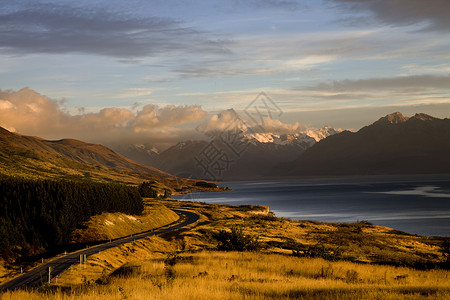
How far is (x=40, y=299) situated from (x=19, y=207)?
1565 inches

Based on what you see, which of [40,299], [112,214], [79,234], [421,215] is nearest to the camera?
[40,299]

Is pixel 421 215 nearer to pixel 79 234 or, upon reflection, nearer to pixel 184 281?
pixel 79 234

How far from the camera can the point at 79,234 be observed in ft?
192

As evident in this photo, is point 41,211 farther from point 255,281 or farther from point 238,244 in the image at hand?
point 255,281

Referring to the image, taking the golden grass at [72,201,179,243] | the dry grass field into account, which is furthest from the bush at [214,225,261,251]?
the golden grass at [72,201,179,243]

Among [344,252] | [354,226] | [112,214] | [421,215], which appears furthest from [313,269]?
[421,215]

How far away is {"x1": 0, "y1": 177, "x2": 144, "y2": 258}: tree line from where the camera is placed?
1891 inches

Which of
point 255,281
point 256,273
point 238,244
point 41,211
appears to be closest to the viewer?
point 255,281

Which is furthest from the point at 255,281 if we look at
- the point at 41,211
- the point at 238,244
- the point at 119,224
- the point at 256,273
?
the point at 119,224

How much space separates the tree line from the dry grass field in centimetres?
1099

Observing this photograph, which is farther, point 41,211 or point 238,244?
point 41,211

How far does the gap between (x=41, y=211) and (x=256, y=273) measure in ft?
111

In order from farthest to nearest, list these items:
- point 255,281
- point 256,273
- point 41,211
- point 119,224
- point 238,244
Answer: point 119,224, point 41,211, point 238,244, point 256,273, point 255,281

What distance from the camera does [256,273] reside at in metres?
29.8
